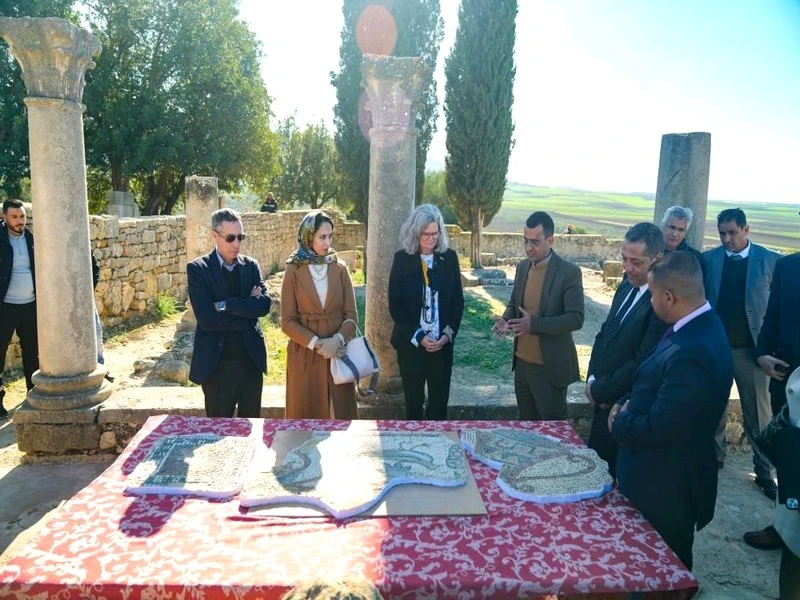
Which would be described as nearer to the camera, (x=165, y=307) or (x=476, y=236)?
(x=165, y=307)

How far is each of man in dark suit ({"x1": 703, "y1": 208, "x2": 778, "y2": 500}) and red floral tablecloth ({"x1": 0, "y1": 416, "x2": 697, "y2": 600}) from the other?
2.50 metres

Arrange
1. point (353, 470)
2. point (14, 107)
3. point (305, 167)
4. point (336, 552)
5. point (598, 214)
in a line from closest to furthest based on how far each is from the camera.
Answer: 1. point (336, 552)
2. point (353, 470)
3. point (14, 107)
4. point (305, 167)
5. point (598, 214)

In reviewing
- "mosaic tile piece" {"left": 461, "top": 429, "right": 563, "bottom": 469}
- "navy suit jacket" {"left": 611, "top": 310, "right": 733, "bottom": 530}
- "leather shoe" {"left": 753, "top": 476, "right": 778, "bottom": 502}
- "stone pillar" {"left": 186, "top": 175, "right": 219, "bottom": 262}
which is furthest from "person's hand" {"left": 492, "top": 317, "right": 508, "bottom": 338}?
"stone pillar" {"left": 186, "top": 175, "right": 219, "bottom": 262}

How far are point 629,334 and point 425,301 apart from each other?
1.42 meters

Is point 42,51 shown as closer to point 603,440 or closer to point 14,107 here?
point 603,440

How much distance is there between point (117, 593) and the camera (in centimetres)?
189

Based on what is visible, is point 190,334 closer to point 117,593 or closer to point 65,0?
point 117,593

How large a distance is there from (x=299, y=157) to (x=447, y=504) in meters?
26.4

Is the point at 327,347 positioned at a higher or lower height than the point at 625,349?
lower

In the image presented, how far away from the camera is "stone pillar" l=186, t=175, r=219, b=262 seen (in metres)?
9.55

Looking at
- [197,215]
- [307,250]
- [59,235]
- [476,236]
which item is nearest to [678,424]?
[307,250]

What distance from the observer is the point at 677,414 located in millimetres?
2246

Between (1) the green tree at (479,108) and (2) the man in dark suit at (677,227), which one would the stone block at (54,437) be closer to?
(2) the man in dark suit at (677,227)

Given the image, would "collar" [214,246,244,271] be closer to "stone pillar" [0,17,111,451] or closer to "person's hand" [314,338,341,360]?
"person's hand" [314,338,341,360]
